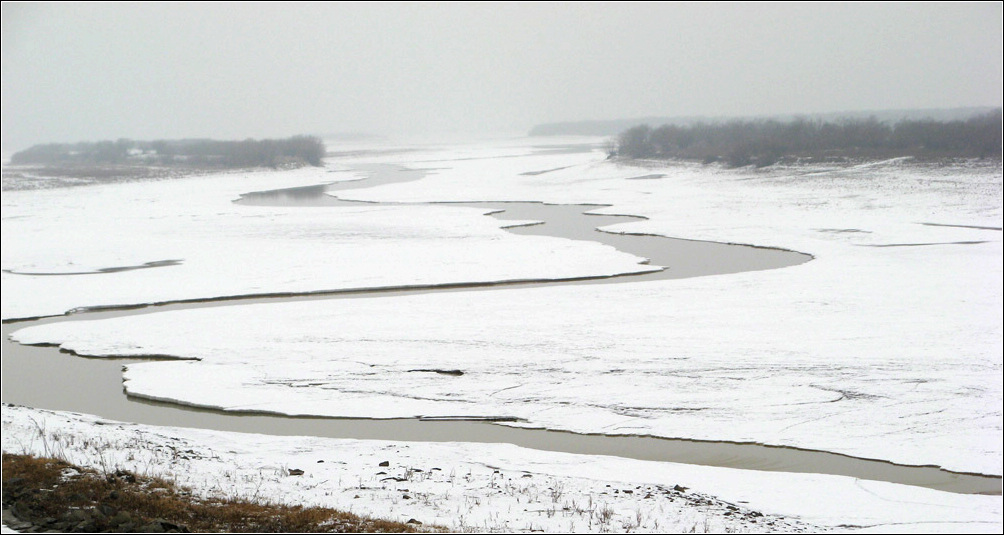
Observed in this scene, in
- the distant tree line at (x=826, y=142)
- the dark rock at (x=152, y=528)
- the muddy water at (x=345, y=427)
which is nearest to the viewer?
the dark rock at (x=152, y=528)

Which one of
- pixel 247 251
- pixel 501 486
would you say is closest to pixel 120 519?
pixel 501 486

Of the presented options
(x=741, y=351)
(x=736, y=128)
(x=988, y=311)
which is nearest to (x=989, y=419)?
(x=741, y=351)

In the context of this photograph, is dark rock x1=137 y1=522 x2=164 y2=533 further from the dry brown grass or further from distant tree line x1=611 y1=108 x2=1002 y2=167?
distant tree line x1=611 y1=108 x2=1002 y2=167

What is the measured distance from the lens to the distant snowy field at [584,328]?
9.57 m

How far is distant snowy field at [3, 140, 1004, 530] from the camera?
9570 millimetres

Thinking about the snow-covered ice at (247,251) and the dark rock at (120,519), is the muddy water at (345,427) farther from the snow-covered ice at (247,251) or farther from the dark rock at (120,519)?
the dark rock at (120,519)

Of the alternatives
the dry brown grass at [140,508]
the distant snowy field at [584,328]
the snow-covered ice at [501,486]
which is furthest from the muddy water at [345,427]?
the dry brown grass at [140,508]

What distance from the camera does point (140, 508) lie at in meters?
6.45

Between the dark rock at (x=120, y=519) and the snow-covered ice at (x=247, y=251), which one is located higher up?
the snow-covered ice at (x=247, y=251)

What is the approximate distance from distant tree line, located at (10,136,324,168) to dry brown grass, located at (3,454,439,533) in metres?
38.1

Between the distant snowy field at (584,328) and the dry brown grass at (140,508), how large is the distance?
3149 mm

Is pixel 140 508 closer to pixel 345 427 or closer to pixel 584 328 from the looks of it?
pixel 345 427

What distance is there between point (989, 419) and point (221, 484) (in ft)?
25.0

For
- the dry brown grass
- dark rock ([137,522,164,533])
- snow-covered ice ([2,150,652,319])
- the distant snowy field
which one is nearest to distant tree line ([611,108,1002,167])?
the distant snowy field
